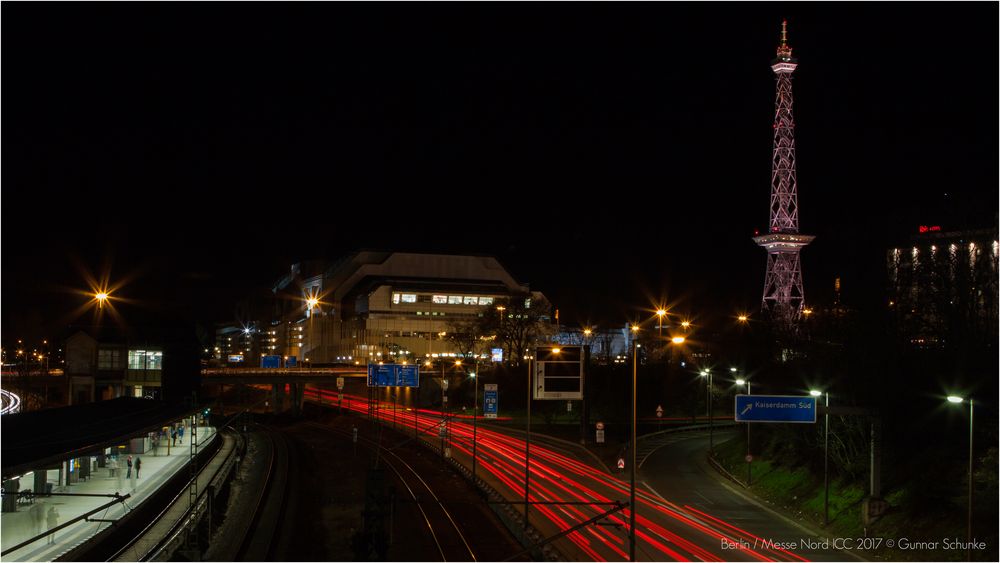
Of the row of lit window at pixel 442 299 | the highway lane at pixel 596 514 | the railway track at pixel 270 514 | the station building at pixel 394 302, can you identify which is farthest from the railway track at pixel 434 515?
the row of lit window at pixel 442 299

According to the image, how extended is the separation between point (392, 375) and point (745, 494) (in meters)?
26.8

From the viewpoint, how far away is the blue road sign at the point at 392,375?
60719 mm

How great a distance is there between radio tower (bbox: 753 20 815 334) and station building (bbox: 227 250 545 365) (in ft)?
120

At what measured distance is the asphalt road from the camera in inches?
1265

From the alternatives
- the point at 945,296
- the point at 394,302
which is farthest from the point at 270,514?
the point at 394,302

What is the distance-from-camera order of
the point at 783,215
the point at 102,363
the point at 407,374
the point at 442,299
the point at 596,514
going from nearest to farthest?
the point at 596,514, the point at 407,374, the point at 102,363, the point at 783,215, the point at 442,299

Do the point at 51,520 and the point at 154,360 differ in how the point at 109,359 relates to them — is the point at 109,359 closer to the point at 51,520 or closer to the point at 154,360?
the point at 154,360

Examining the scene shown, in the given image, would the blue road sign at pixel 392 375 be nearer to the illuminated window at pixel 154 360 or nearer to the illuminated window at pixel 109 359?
the illuminated window at pixel 154 360

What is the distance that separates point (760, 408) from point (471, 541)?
12.2m

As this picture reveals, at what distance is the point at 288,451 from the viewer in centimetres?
6538

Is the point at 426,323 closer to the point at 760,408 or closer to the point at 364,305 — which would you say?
the point at 364,305

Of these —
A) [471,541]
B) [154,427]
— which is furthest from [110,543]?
[471,541]

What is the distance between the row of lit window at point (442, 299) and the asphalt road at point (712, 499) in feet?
277

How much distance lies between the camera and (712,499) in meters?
41.3
